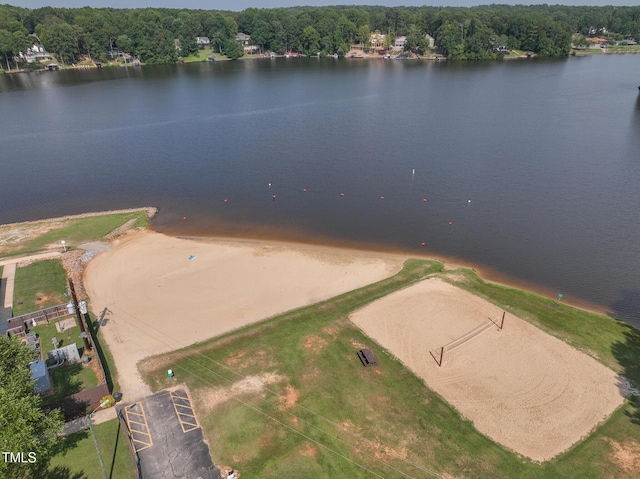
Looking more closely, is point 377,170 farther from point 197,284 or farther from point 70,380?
point 70,380

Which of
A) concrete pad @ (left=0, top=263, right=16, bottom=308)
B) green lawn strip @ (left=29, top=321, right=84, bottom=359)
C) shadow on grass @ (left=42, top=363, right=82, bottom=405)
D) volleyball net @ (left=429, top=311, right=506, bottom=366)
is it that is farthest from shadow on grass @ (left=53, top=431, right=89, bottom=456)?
volleyball net @ (left=429, top=311, right=506, bottom=366)

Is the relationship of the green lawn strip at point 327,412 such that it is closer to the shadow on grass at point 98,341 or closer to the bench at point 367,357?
the bench at point 367,357

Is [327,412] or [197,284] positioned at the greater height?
[197,284]

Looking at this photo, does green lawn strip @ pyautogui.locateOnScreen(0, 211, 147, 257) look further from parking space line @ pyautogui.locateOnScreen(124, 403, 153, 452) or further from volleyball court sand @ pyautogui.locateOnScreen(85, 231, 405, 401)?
parking space line @ pyautogui.locateOnScreen(124, 403, 153, 452)

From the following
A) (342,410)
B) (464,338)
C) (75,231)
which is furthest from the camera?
(75,231)

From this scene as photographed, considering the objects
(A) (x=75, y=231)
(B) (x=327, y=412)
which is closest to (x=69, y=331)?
(B) (x=327, y=412)

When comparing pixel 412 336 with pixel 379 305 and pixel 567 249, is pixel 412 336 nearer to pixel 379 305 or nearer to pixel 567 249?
pixel 379 305
